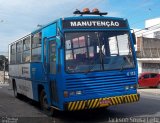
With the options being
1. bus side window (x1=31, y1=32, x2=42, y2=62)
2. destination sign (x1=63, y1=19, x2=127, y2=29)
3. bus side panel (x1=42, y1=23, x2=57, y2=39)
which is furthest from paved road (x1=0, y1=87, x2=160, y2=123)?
destination sign (x1=63, y1=19, x2=127, y2=29)

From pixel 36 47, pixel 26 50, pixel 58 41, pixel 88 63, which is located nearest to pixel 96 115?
pixel 88 63

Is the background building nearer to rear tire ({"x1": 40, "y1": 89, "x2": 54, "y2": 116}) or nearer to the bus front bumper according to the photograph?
rear tire ({"x1": 40, "y1": 89, "x2": 54, "y2": 116})

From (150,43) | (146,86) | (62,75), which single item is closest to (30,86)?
(62,75)

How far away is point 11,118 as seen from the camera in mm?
11523

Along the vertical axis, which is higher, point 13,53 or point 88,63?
point 13,53

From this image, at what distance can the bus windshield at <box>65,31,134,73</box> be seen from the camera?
1023 centimetres

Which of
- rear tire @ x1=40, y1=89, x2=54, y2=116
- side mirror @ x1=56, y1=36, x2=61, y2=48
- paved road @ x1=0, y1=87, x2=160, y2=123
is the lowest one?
paved road @ x1=0, y1=87, x2=160, y2=123

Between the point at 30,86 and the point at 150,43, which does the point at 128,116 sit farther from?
the point at 150,43

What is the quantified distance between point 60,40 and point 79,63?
2.85ft

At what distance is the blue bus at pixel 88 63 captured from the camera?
1010 centimetres

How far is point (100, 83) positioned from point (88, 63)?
699mm

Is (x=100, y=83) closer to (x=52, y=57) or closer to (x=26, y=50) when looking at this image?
(x=52, y=57)

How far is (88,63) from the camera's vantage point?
10336mm

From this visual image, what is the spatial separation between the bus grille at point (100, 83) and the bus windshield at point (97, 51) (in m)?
0.26
